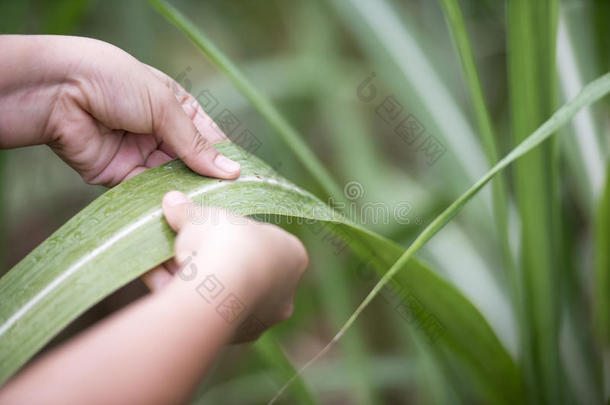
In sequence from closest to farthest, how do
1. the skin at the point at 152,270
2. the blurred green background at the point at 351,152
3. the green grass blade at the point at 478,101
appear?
the skin at the point at 152,270 < the green grass blade at the point at 478,101 < the blurred green background at the point at 351,152

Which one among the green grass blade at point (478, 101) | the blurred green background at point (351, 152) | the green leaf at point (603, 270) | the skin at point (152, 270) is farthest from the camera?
the blurred green background at point (351, 152)

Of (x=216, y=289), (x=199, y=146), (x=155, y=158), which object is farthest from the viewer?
(x=155, y=158)

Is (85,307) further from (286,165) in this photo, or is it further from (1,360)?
(286,165)

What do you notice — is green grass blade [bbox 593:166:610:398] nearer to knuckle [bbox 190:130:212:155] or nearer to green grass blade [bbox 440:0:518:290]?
green grass blade [bbox 440:0:518:290]

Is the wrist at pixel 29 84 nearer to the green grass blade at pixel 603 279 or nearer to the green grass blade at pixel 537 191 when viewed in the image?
the green grass blade at pixel 537 191

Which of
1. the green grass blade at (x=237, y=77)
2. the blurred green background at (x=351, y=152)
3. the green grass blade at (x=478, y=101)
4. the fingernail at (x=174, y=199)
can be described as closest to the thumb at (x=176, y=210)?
the fingernail at (x=174, y=199)

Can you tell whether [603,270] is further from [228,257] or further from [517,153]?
[228,257]

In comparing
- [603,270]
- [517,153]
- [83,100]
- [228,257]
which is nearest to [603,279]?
[603,270]

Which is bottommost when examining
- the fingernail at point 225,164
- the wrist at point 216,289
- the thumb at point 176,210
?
the wrist at point 216,289

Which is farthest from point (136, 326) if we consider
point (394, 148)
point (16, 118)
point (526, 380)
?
point (394, 148)
